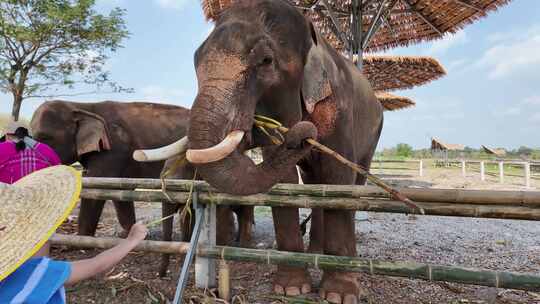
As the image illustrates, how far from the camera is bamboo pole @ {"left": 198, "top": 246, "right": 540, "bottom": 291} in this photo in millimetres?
1996

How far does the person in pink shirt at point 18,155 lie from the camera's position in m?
3.19

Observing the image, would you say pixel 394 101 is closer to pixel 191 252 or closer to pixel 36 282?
pixel 191 252

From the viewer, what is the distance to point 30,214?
1.08 m

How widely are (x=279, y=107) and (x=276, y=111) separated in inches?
1.2

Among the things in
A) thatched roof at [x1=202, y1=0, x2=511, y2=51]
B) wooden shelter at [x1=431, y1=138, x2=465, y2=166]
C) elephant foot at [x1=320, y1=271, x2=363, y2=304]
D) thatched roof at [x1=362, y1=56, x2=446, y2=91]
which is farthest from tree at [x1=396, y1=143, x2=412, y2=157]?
elephant foot at [x1=320, y1=271, x2=363, y2=304]

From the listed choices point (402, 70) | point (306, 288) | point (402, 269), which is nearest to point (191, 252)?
point (306, 288)

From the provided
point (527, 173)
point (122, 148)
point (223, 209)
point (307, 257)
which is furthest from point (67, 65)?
point (527, 173)

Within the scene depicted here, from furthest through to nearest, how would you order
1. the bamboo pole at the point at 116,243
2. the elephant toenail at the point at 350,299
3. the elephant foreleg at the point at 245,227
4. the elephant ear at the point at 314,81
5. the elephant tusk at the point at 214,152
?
the elephant foreleg at the point at 245,227 → the bamboo pole at the point at 116,243 → the elephant toenail at the point at 350,299 → the elephant ear at the point at 314,81 → the elephant tusk at the point at 214,152

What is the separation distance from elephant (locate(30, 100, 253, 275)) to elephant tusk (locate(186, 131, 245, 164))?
2648 millimetres

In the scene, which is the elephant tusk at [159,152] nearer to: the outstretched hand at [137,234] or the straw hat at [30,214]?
the outstretched hand at [137,234]

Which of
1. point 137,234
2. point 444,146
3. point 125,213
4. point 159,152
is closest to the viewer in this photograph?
point 137,234

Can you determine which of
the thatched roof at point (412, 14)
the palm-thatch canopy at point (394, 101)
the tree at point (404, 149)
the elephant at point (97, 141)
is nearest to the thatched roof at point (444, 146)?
the tree at point (404, 149)

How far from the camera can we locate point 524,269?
3.49 metres

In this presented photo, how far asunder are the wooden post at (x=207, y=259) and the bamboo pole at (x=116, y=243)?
0.16m
